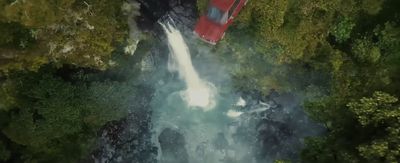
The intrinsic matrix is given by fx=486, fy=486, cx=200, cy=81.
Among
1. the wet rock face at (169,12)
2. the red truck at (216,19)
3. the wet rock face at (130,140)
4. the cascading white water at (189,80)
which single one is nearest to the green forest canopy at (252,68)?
the red truck at (216,19)

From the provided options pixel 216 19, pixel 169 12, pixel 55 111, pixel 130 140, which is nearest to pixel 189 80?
pixel 169 12

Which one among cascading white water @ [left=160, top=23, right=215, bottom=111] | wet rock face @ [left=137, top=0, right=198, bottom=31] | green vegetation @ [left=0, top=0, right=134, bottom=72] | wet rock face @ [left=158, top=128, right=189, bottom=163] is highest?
green vegetation @ [left=0, top=0, right=134, bottom=72]

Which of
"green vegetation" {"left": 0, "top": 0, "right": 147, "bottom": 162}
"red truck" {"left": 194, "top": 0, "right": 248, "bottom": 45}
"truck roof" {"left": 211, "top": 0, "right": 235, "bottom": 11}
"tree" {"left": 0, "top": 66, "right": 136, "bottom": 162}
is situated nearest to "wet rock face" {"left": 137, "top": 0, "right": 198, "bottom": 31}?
"red truck" {"left": 194, "top": 0, "right": 248, "bottom": 45}

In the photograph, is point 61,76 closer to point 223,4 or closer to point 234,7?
point 223,4

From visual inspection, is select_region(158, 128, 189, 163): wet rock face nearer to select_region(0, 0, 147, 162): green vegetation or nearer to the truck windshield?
select_region(0, 0, 147, 162): green vegetation

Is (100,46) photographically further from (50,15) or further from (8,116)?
(8,116)

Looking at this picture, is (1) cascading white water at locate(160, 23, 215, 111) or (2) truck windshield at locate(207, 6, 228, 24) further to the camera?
(1) cascading white water at locate(160, 23, 215, 111)
